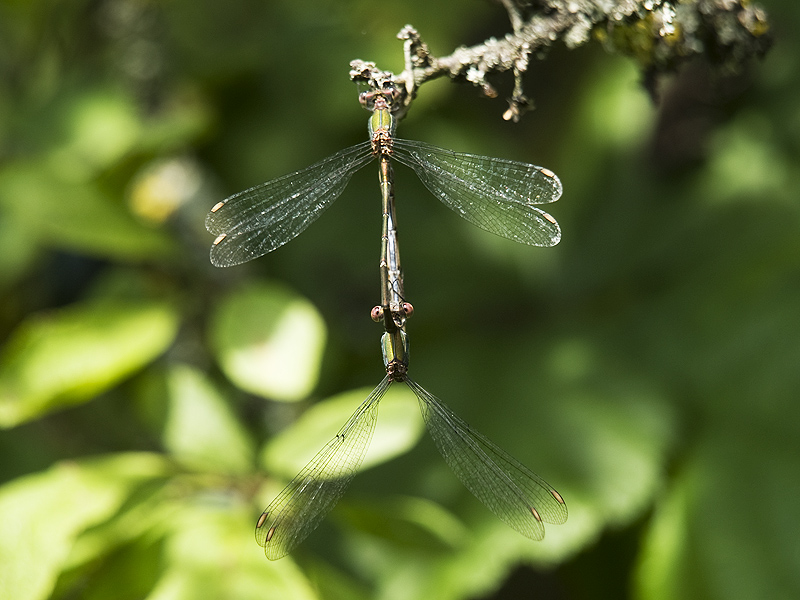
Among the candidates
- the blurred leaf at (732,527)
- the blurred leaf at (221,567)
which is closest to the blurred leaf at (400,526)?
the blurred leaf at (221,567)

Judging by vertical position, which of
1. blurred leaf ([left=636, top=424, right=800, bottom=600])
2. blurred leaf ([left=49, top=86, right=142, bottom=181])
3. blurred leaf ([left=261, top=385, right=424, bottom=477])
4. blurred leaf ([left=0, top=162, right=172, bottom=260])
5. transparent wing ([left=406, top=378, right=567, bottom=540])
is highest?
blurred leaf ([left=49, top=86, right=142, bottom=181])

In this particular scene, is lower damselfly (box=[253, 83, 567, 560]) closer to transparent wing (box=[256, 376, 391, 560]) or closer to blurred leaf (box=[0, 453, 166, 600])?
transparent wing (box=[256, 376, 391, 560])

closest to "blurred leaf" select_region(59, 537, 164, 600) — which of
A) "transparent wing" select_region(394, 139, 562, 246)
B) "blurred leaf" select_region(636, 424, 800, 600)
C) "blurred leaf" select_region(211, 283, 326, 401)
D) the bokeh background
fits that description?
the bokeh background

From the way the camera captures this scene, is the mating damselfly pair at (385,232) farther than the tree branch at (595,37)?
Yes

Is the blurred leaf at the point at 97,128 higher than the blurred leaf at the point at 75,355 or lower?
higher

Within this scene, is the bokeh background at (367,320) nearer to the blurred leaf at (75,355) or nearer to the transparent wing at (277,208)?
the blurred leaf at (75,355)

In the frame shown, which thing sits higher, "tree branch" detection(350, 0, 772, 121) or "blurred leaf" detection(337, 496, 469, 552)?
"tree branch" detection(350, 0, 772, 121)

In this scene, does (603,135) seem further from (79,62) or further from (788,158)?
(79,62)
